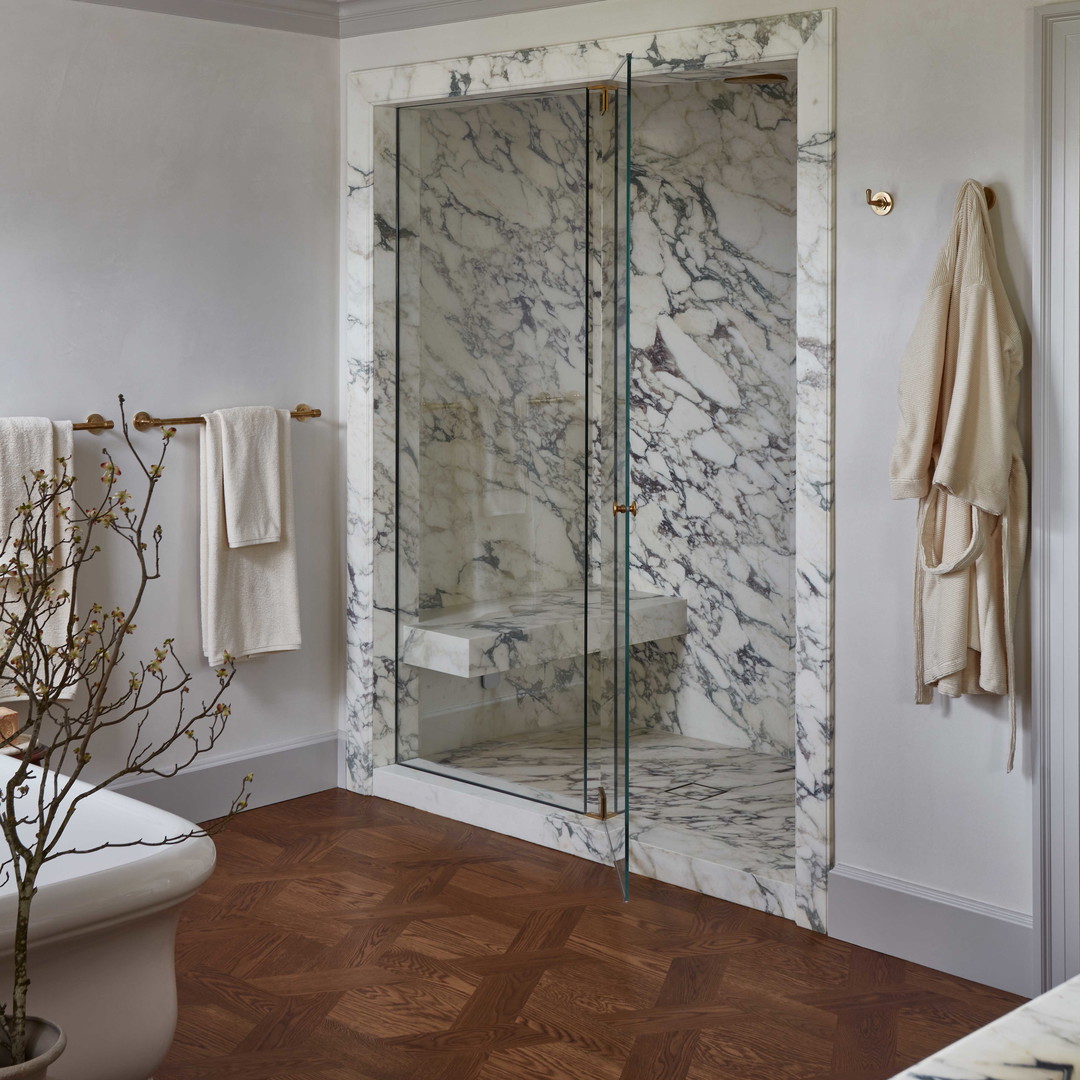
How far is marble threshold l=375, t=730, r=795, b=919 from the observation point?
325cm

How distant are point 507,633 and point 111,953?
2066 mm

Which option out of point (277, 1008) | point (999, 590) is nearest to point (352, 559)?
point (277, 1008)

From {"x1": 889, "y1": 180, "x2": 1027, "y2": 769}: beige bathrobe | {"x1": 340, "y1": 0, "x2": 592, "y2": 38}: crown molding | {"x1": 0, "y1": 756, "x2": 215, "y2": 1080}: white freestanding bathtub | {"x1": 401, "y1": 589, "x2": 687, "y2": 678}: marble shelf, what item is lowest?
{"x1": 0, "y1": 756, "x2": 215, "y2": 1080}: white freestanding bathtub

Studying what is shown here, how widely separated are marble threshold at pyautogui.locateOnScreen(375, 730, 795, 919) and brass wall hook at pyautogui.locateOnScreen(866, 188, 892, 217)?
1.66m

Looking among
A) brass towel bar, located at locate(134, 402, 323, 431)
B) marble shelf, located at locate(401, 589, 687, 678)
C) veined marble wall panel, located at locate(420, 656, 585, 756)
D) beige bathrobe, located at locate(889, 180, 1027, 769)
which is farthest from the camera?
veined marble wall panel, located at locate(420, 656, 585, 756)

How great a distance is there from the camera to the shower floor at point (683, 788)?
11.1 feet

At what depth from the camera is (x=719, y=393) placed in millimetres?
4328

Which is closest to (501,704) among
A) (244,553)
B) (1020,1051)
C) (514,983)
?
(244,553)

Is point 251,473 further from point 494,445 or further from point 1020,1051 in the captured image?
point 1020,1051

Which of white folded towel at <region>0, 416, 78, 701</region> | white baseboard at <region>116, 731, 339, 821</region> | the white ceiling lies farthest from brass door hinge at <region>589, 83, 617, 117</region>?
white baseboard at <region>116, 731, 339, 821</region>

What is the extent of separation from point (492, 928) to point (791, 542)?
6.06 ft

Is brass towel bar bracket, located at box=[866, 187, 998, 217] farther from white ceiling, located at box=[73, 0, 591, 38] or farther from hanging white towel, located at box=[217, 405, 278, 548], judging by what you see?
hanging white towel, located at box=[217, 405, 278, 548]

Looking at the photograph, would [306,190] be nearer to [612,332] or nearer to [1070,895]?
[612,332]

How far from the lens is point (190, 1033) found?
2.53 meters
